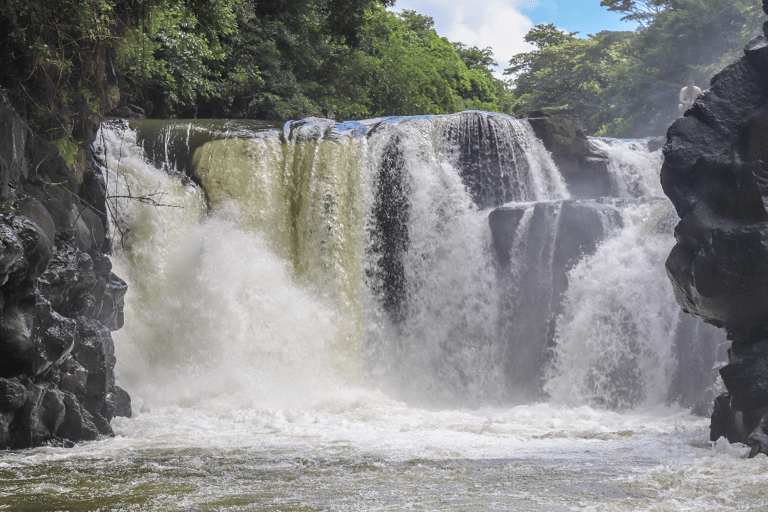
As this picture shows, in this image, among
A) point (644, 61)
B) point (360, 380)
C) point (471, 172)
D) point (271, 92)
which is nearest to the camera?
point (360, 380)

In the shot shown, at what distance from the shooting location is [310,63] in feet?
60.6

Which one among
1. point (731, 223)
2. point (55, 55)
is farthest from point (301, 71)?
point (731, 223)

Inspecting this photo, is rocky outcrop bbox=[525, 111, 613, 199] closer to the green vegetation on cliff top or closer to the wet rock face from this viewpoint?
the wet rock face

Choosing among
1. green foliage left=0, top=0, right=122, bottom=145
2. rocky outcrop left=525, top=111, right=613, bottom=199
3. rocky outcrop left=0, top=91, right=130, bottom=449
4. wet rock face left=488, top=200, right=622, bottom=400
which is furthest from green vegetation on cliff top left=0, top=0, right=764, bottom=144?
wet rock face left=488, top=200, right=622, bottom=400

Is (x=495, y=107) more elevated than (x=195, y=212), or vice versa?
(x=495, y=107)

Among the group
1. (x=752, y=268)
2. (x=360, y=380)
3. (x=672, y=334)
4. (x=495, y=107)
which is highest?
(x=495, y=107)

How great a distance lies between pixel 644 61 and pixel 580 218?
15242 mm

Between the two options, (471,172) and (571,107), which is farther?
(571,107)

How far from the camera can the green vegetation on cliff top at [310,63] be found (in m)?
7.01

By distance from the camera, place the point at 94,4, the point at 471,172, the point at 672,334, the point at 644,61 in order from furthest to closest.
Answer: the point at 644,61, the point at 471,172, the point at 672,334, the point at 94,4

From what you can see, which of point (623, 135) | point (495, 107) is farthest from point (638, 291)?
point (495, 107)

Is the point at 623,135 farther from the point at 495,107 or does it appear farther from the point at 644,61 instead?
the point at 495,107

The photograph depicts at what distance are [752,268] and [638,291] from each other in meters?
4.59

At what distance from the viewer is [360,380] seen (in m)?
10.9
